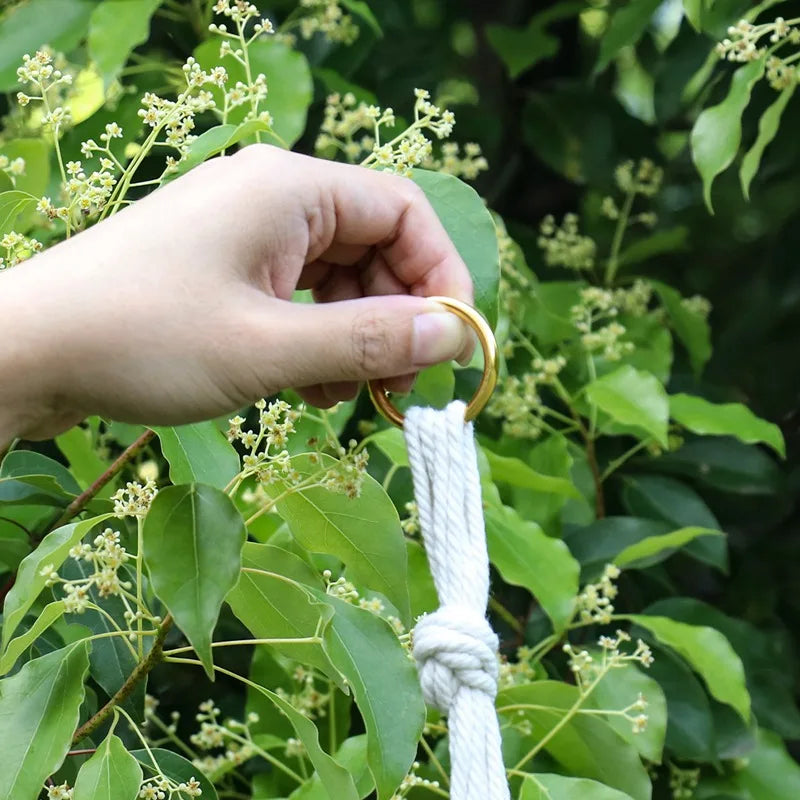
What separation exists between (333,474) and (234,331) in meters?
0.14

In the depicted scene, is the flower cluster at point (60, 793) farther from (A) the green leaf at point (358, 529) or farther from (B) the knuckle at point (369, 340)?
(B) the knuckle at point (369, 340)

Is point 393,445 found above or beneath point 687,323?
above

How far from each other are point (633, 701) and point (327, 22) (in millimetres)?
843

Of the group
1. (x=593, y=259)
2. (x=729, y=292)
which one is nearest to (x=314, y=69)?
(x=593, y=259)

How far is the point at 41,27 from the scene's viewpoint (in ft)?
4.25

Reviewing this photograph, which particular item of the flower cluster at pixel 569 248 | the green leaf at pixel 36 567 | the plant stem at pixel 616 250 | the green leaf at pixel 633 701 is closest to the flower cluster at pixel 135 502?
the green leaf at pixel 36 567

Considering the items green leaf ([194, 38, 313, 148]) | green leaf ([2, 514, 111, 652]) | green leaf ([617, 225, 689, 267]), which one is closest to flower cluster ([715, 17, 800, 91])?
green leaf ([194, 38, 313, 148])

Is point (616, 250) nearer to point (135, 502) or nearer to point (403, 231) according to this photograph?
point (403, 231)

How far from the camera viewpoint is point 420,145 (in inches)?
32.9

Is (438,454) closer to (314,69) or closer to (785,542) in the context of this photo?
(314,69)

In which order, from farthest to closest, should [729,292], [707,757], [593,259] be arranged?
[729,292] < [593,259] < [707,757]

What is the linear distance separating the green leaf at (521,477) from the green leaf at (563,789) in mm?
317

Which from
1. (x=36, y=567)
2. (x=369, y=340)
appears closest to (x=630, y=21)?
(x=369, y=340)

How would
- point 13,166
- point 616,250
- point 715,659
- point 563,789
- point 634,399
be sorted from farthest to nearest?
point 616,250 → point 634,399 → point 715,659 → point 13,166 → point 563,789
